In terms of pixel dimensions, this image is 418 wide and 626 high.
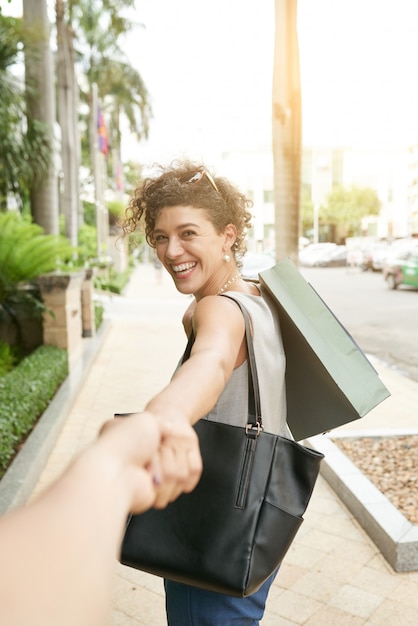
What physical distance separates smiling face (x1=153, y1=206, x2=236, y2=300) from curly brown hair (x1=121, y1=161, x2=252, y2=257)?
24mm

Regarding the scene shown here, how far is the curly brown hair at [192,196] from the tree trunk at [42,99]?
8509 millimetres

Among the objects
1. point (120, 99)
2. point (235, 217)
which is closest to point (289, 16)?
point (235, 217)

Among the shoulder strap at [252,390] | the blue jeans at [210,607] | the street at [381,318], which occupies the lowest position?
the street at [381,318]

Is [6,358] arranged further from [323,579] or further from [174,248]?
[174,248]

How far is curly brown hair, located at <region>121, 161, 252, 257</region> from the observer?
1525mm

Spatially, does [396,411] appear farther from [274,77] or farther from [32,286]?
[32,286]

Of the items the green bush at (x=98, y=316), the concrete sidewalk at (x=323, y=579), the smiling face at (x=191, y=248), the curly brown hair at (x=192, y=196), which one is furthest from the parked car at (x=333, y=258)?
the smiling face at (x=191, y=248)

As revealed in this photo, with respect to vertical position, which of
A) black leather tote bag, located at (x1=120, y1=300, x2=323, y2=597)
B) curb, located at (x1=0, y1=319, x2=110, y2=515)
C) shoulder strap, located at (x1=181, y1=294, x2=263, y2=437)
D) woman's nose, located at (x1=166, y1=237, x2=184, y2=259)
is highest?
woman's nose, located at (x1=166, y1=237, x2=184, y2=259)

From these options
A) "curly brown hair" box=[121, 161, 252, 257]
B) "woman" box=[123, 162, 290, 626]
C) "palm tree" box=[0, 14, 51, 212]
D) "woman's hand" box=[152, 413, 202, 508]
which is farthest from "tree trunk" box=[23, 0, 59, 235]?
"woman's hand" box=[152, 413, 202, 508]

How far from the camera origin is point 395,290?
2112cm

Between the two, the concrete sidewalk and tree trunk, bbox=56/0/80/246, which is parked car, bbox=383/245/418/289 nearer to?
tree trunk, bbox=56/0/80/246

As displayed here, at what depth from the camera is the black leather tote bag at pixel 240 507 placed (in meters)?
1.28

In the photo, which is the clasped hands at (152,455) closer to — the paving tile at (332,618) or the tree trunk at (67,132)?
the paving tile at (332,618)

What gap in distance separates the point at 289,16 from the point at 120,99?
1155 inches
